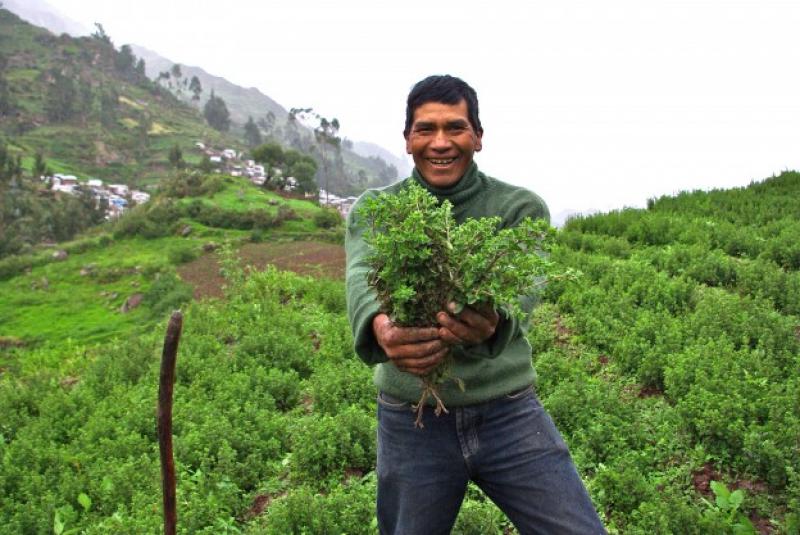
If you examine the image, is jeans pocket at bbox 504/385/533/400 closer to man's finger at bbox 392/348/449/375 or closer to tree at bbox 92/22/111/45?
man's finger at bbox 392/348/449/375

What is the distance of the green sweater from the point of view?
6.45 ft

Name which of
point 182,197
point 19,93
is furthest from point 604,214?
point 19,93

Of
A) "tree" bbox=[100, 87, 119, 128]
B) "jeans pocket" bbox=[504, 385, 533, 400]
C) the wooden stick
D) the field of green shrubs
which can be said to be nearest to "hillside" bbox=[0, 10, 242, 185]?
"tree" bbox=[100, 87, 119, 128]

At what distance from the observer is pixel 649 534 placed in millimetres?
3623

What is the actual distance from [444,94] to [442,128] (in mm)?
141

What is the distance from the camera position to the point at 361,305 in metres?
2.01

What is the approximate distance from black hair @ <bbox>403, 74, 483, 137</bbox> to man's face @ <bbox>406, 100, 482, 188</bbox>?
23 mm

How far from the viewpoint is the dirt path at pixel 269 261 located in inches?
850

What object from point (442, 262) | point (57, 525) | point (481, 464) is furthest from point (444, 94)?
point (57, 525)

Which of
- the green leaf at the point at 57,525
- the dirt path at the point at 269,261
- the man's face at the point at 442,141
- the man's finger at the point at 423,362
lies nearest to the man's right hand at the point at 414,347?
the man's finger at the point at 423,362

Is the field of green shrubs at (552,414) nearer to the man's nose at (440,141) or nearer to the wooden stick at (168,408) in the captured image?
the wooden stick at (168,408)

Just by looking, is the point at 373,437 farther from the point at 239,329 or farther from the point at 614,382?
the point at 239,329

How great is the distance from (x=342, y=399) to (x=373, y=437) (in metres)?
1.12

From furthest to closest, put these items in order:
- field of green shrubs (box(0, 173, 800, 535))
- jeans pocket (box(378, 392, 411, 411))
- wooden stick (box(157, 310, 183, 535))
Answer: field of green shrubs (box(0, 173, 800, 535))
jeans pocket (box(378, 392, 411, 411))
wooden stick (box(157, 310, 183, 535))
